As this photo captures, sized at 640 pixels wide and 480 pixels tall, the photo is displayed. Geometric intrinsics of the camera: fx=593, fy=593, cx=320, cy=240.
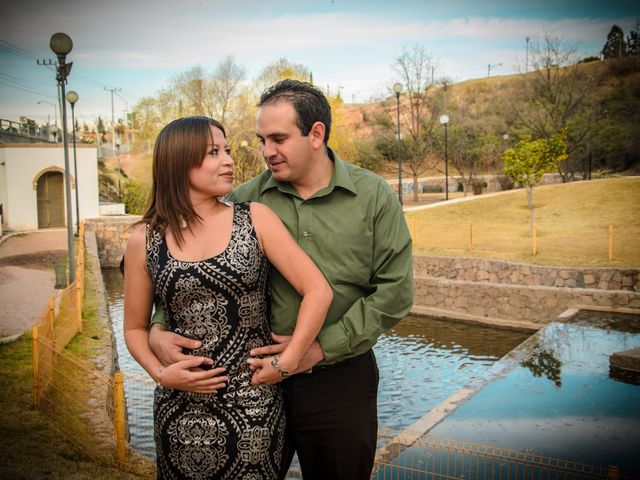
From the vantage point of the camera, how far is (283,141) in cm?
224

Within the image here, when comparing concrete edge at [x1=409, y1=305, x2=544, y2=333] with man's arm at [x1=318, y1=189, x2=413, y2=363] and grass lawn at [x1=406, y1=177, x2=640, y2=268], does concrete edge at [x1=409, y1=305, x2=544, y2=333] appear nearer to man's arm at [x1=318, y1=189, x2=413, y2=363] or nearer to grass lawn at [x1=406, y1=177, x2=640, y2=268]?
grass lawn at [x1=406, y1=177, x2=640, y2=268]

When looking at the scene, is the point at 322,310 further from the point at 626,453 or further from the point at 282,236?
the point at 626,453

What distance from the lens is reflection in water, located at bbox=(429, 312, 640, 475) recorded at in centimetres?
608

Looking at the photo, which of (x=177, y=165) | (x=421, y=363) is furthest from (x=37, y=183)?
(x=177, y=165)

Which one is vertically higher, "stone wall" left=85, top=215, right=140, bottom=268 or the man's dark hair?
the man's dark hair

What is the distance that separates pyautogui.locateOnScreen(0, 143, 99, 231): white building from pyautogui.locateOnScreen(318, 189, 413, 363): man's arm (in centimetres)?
2768

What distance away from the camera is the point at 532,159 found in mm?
18703

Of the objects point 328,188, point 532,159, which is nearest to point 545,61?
point 532,159

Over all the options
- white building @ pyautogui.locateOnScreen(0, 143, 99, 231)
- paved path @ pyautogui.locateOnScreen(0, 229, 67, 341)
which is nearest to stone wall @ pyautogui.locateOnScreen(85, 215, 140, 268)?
paved path @ pyautogui.locateOnScreen(0, 229, 67, 341)

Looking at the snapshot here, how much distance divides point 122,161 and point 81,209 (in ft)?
85.9

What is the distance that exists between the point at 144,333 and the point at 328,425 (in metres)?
0.75

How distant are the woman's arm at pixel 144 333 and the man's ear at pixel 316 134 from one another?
718 millimetres

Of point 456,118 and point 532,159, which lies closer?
point 532,159

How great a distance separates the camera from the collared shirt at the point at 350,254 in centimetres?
213
